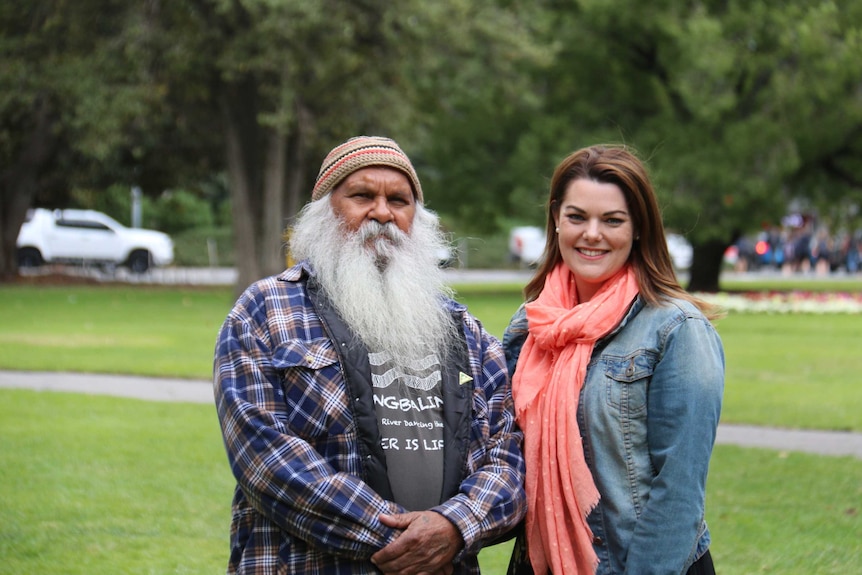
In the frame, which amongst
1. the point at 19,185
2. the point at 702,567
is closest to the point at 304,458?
the point at 702,567

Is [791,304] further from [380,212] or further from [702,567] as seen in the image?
[380,212]

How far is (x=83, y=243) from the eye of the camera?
3634 cm

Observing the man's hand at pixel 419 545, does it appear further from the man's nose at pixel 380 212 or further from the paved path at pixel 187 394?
the paved path at pixel 187 394

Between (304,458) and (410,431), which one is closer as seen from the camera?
(304,458)

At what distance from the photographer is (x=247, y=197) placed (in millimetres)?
21766

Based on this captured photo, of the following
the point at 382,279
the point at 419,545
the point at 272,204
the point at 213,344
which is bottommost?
the point at 213,344

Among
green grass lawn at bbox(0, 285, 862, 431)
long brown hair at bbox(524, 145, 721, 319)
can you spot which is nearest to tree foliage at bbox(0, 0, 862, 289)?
green grass lawn at bbox(0, 285, 862, 431)

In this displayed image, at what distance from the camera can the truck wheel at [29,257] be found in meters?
35.8

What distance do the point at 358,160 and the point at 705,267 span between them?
2435 cm

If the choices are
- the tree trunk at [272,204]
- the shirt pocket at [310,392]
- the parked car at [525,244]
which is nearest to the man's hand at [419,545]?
the shirt pocket at [310,392]

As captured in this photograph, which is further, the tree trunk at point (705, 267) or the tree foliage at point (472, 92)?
the tree trunk at point (705, 267)

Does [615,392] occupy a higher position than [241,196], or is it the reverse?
[241,196]

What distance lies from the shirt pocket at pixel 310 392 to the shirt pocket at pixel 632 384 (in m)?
0.77

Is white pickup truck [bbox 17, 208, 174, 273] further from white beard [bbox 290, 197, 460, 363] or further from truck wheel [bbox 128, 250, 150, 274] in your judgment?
white beard [bbox 290, 197, 460, 363]
